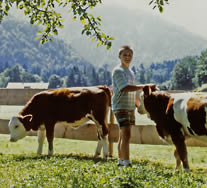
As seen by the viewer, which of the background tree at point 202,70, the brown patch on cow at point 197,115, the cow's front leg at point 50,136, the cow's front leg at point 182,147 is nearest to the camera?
the brown patch on cow at point 197,115

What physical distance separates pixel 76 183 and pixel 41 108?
4179 mm

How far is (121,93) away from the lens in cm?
530

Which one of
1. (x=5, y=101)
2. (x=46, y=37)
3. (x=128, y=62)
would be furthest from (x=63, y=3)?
(x=5, y=101)

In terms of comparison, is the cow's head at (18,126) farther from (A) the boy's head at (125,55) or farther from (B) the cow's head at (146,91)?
(A) the boy's head at (125,55)

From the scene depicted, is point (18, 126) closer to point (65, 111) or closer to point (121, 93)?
point (65, 111)

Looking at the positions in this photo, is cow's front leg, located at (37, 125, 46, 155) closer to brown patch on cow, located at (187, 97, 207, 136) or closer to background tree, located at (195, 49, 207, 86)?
brown patch on cow, located at (187, 97, 207, 136)

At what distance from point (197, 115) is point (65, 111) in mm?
3621

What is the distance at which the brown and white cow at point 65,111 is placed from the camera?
7.51 meters

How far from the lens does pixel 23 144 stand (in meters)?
10.5

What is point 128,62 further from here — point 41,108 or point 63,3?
point 41,108

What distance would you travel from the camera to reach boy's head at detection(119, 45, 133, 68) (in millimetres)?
5441

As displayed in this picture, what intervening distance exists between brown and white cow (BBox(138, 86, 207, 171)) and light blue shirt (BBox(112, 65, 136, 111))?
0.43m

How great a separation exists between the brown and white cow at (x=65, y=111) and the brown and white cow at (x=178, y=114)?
1.67m

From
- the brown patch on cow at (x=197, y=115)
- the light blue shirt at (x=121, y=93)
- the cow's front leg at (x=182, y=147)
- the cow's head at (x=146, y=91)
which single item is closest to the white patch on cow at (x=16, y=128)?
the cow's head at (x=146, y=91)
